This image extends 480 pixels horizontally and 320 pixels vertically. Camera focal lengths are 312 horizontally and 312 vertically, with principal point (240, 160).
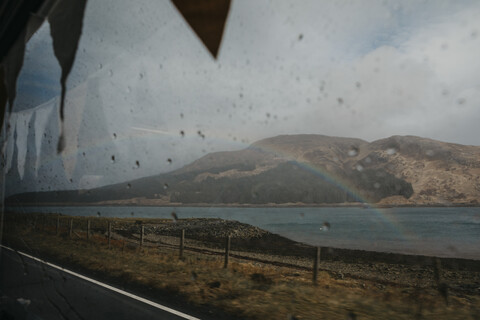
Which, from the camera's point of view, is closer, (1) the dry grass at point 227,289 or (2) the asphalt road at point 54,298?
(2) the asphalt road at point 54,298

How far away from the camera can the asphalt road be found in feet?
6.35

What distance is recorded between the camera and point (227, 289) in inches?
167

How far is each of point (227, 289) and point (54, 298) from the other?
91.0 inches

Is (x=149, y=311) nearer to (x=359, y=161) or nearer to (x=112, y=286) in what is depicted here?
(x=112, y=286)

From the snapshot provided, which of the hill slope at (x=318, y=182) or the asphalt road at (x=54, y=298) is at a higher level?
the hill slope at (x=318, y=182)

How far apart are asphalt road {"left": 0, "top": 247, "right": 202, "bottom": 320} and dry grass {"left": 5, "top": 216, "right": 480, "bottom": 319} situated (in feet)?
0.60

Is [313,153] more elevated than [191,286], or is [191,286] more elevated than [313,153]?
[313,153]

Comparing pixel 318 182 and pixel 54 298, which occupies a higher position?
pixel 318 182

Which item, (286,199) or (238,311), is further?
(238,311)

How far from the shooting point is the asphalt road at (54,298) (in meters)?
1.94

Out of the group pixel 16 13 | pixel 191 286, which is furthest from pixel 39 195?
pixel 191 286

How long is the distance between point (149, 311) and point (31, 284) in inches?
42.6

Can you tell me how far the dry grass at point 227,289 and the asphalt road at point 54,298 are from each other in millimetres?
184

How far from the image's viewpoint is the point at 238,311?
3264mm
